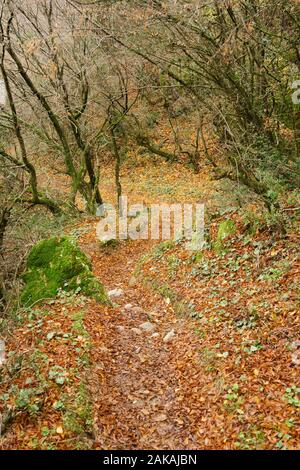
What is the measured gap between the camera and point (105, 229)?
12.8 metres

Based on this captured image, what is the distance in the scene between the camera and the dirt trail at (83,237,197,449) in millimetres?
4715

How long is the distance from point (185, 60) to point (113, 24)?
6.52ft

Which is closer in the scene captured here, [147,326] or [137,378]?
[137,378]

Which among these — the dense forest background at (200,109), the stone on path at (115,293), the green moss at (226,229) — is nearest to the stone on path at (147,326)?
the dense forest background at (200,109)

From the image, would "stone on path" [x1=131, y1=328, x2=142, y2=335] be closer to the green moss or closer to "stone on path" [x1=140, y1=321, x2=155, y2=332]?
"stone on path" [x1=140, y1=321, x2=155, y2=332]

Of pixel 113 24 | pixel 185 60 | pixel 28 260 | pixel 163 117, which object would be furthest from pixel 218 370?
pixel 163 117

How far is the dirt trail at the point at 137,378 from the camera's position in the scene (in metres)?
4.71

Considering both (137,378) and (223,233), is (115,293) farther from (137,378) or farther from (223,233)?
(137,378)

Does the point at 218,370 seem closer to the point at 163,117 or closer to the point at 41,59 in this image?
the point at 41,59

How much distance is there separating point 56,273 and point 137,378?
2.60 metres
